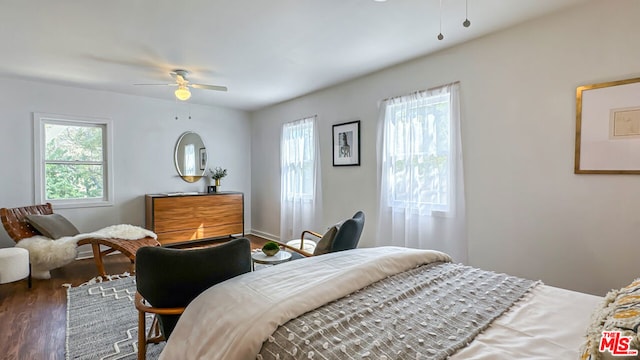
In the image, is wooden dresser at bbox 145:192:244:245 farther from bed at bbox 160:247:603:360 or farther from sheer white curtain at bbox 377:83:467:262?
bed at bbox 160:247:603:360

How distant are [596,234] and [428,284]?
162 centimetres

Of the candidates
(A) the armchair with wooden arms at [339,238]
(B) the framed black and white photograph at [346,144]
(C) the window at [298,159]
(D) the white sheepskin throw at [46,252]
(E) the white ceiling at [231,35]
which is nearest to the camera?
(E) the white ceiling at [231,35]

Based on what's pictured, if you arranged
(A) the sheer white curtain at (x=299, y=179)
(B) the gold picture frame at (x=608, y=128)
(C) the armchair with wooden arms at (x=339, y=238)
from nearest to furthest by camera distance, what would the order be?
(B) the gold picture frame at (x=608, y=128), (C) the armchair with wooden arms at (x=339, y=238), (A) the sheer white curtain at (x=299, y=179)

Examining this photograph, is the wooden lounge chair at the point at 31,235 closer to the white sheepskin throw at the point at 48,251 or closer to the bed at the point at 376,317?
the white sheepskin throw at the point at 48,251

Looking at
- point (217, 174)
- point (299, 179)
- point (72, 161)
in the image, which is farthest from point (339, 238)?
point (72, 161)

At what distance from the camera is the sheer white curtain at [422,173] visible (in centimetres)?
309

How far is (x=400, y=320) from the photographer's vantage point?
1267 mm

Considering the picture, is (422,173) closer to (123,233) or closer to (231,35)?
(231,35)

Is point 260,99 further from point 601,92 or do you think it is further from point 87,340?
point 601,92

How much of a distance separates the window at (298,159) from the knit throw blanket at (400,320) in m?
3.35

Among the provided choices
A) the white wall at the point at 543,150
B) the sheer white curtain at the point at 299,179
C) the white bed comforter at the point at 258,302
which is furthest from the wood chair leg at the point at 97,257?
the white wall at the point at 543,150

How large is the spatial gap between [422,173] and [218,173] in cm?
388

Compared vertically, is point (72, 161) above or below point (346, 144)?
below

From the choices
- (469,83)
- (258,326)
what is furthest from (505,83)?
(258,326)
